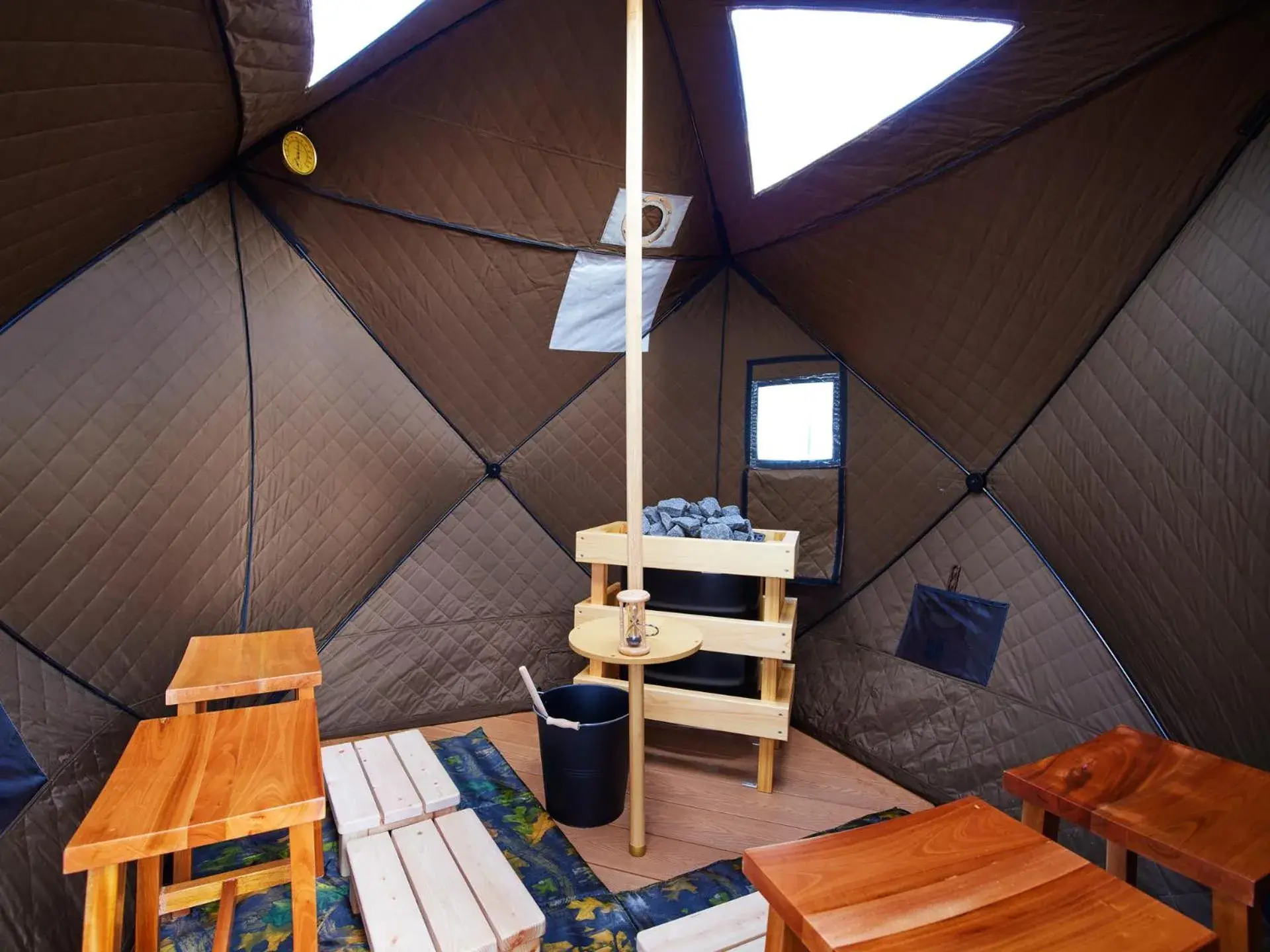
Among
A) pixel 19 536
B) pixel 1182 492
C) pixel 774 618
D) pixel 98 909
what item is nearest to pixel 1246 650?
pixel 1182 492

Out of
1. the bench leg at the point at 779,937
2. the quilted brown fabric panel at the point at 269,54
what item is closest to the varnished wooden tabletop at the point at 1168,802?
the bench leg at the point at 779,937

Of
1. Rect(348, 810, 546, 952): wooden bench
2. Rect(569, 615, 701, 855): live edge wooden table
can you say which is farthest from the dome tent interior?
Rect(569, 615, 701, 855): live edge wooden table

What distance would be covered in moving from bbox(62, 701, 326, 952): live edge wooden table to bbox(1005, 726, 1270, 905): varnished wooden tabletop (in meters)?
1.23

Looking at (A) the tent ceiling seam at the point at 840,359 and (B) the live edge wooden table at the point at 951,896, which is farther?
(A) the tent ceiling seam at the point at 840,359

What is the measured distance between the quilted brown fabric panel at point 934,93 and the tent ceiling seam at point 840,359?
193 millimetres

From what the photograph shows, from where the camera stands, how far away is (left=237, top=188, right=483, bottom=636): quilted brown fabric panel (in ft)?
7.47

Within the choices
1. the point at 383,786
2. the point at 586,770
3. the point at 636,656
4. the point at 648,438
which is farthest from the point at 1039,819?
the point at 648,438

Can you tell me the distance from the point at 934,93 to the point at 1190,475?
118 centimetres

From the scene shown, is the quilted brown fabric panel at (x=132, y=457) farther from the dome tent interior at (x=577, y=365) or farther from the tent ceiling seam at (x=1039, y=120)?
→ the tent ceiling seam at (x=1039, y=120)

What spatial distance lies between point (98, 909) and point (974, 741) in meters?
2.16

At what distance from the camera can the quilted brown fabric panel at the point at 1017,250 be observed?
1.47 m

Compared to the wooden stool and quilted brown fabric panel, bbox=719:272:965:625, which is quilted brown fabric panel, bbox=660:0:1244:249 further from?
the wooden stool

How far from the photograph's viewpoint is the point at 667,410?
310 cm

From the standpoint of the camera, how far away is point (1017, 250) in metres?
1.91
